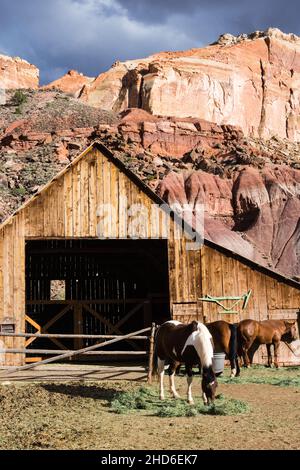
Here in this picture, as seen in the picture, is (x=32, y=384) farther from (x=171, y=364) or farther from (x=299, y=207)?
(x=299, y=207)

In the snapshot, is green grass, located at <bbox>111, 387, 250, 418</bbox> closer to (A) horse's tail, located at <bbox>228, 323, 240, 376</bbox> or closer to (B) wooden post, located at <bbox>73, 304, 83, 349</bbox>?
(A) horse's tail, located at <bbox>228, 323, 240, 376</bbox>

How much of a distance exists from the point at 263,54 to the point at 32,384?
5510 inches

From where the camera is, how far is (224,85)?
127m

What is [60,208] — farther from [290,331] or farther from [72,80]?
[72,80]

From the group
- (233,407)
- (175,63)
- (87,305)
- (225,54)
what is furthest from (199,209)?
(225,54)

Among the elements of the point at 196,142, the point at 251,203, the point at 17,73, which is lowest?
the point at 251,203

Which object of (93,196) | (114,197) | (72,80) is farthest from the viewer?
(72,80)

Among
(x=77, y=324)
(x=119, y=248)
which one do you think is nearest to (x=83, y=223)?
(x=119, y=248)

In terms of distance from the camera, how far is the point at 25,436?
325 inches

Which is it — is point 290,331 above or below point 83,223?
below

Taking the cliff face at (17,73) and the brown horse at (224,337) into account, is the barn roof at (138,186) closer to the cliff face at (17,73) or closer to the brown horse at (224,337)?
the brown horse at (224,337)

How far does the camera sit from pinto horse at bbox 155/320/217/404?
10508mm

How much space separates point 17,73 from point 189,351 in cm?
17163

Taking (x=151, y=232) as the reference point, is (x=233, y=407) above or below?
below
